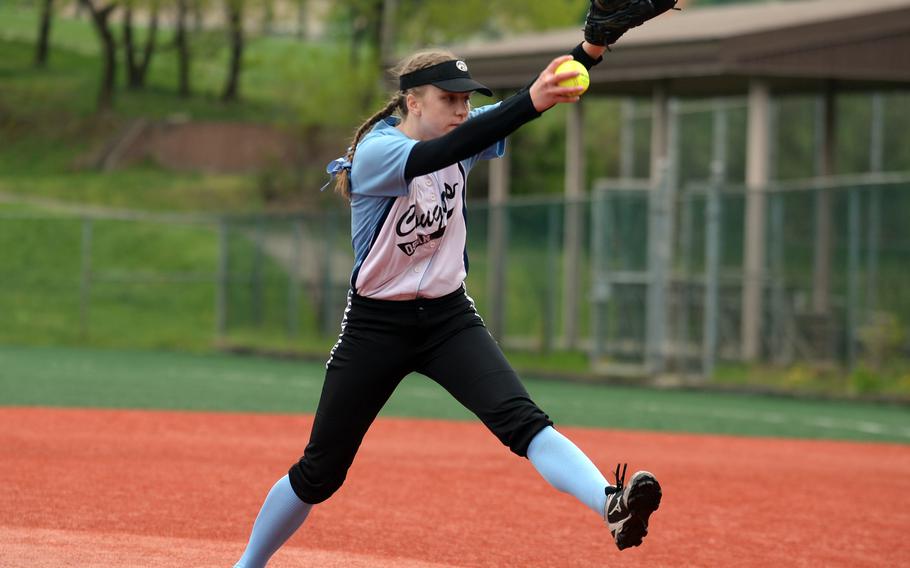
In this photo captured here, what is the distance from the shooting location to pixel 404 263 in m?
5.58

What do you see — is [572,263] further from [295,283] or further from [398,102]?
[398,102]

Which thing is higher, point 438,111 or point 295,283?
point 438,111

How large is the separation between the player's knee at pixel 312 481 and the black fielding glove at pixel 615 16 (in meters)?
1.88

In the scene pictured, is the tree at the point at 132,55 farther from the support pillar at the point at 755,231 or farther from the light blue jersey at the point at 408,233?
the light blue jersey at the point at 408,233

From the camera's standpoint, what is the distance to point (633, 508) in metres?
4.94

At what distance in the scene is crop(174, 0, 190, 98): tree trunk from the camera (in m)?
45.0

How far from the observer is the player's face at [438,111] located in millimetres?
5445

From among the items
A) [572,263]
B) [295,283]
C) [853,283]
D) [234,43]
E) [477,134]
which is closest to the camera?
[477,134]

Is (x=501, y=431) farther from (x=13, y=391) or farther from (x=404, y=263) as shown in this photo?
(x=13, y=391)

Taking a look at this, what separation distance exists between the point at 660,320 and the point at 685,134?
12758 mm

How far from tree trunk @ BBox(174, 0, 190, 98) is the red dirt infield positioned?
111ft

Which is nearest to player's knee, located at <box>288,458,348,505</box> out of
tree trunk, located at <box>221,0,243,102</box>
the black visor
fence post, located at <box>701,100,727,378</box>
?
the black visor

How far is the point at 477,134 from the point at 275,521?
1833 millimetres

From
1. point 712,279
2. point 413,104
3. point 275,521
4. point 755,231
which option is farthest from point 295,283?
point 413,104
